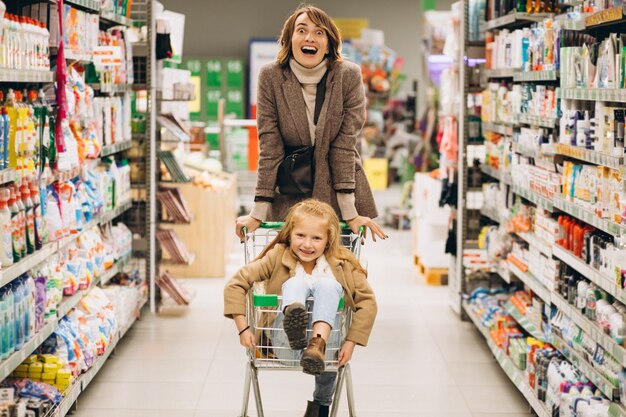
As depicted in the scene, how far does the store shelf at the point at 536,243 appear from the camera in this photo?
16.3ft

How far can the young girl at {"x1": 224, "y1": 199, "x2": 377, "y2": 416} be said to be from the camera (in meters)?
3.42

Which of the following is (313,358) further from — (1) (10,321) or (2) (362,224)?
(1) (10,321)

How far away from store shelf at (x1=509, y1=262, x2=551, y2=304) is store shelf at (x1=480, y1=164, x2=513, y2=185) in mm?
508

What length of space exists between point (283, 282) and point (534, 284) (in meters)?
1.89

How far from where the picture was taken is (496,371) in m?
5.70

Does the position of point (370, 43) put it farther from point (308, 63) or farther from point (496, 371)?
point (308, 63)

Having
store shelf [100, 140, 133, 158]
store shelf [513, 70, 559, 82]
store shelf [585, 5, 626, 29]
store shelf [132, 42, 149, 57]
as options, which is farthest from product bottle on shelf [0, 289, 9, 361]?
store shelf [132, 42, 149, 57]

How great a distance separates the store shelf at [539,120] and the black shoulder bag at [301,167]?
1.29m

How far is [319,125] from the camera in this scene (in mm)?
4289

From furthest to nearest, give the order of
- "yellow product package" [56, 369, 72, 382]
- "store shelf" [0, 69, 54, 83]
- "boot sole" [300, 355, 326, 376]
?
"yellow product package" [56, 369, 72, 382]
"store shelf" [0, 69, 54, 83]
"boot sole" [300, 355, 326, 376]

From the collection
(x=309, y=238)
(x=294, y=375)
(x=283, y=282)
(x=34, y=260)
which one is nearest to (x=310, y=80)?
(x=309, y=238)

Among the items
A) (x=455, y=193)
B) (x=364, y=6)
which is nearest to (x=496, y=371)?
(x=455, y=193)

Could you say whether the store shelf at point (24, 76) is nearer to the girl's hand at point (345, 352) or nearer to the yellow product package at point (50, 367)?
the yellow product package at point (50, 367)

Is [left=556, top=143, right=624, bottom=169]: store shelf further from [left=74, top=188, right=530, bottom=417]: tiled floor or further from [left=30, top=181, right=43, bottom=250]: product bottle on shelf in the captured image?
[left=30, top=181, right=43, bottom=250]: product bottle on shelf
